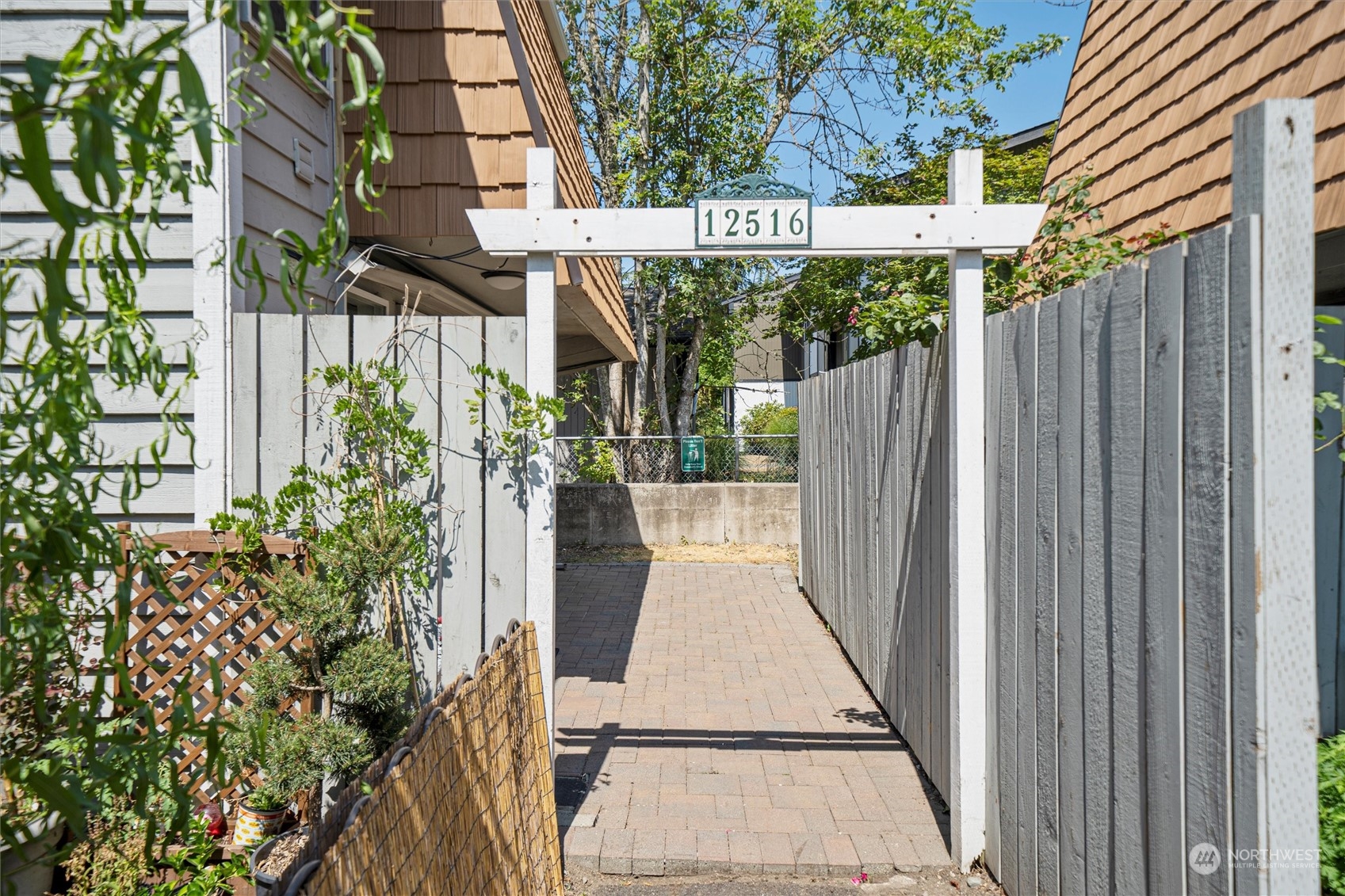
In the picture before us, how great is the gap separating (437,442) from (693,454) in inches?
364

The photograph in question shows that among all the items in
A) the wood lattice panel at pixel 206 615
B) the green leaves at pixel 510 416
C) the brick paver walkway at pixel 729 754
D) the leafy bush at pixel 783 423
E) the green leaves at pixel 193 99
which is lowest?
the brick paver walkway at pixel 729 754

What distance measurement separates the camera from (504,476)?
355 centimetres

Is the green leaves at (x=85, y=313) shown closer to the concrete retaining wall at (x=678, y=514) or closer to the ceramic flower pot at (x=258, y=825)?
the ceramic flower pot at (x=258, y=825)

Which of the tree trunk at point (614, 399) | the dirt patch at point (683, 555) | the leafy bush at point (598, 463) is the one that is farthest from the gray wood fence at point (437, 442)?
the tree trunk at point (614, 399)

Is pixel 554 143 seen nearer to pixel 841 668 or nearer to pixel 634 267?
pixel 841 668

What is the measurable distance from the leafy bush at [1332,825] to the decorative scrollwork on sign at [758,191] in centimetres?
243

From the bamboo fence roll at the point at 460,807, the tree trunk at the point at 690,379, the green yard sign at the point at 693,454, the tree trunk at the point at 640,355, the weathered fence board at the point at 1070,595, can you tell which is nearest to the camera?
the bamboo fence roll at the point at 460,807

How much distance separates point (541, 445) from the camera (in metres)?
3.52

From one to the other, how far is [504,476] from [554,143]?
304 cm

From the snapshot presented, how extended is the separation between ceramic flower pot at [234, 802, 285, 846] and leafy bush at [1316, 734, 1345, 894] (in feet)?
10.6

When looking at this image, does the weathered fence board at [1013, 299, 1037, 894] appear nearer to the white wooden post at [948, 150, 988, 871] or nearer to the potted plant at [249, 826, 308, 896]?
the white wooden post at [948, 150, 988, 871]

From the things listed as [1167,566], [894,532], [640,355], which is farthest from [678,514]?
[1167,566]

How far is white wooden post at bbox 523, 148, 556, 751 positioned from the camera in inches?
138

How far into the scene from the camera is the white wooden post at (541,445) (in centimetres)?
351
